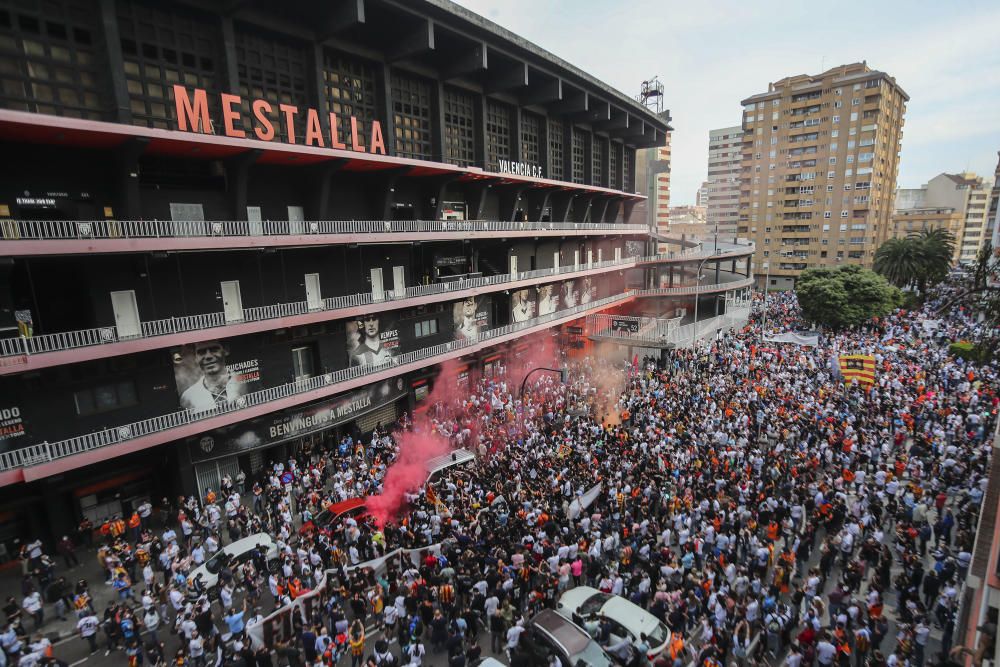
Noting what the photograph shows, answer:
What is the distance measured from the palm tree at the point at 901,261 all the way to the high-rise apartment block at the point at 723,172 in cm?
7342

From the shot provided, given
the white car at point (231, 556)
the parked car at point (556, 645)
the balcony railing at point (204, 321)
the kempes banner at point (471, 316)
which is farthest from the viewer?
the kempes banner at point (471, 316)

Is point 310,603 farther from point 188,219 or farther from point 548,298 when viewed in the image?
point 548,298

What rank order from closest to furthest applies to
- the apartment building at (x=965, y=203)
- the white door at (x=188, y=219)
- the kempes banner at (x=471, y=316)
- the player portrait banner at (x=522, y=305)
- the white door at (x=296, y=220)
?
the white door at (x=188, y=219) → the white door at (x=296, y=220) → the kempes banner at (x=471, y=316) → the player portrait banner at (x=522, y=305) → the apartment building at (x=965, y=203)

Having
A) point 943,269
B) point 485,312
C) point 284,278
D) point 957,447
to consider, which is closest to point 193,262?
point 284,278

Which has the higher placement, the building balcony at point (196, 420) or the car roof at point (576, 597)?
the building balcony at point (196, 420)

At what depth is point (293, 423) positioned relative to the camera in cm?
2172

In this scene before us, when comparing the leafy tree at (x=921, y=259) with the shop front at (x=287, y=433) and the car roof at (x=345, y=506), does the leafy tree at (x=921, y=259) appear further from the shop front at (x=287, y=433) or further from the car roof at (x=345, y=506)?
the car roof at (x=345, y=506)

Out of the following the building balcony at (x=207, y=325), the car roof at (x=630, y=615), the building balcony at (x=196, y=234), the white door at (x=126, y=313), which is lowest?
the car roof at (x=630, y=615)

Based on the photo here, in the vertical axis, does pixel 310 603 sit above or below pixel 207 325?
below

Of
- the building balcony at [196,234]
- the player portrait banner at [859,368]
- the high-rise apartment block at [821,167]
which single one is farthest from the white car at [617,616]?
the high-rise apartment block at [821,167]

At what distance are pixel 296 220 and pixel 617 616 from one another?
18.6 metres

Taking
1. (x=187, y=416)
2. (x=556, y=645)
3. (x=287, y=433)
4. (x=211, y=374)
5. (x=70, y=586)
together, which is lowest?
(x=70, y=586)

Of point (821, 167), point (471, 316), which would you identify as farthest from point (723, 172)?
point (471, 316)

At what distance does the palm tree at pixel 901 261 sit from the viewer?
176ft
